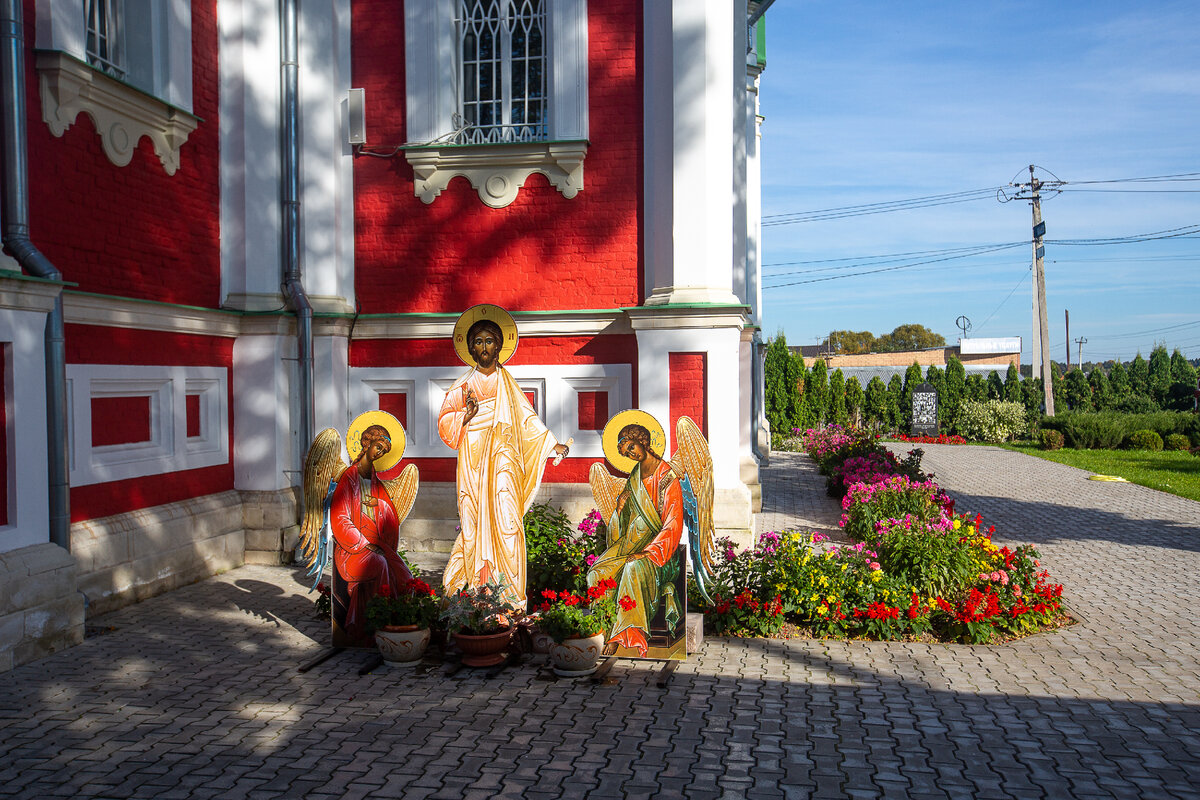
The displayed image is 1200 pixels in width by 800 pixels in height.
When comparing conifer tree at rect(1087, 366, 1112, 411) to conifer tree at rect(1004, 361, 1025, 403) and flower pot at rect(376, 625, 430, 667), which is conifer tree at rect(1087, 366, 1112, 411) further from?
flower pot at rect(376, 625, 430, 667)

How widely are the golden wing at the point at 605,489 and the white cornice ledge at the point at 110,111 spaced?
5.02m

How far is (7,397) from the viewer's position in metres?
5.89

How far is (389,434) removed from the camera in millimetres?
6277

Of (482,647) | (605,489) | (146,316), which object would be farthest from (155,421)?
(605,489)

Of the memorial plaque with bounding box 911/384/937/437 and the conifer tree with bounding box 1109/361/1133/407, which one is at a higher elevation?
the conifer tree with bounding box 1109/361/1133/407

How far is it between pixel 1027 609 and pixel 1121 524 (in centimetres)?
637

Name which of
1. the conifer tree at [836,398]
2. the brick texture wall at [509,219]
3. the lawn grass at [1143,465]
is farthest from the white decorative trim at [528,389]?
the conifer tree at [836,398]

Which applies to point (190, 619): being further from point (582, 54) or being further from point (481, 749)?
point (582, 54)

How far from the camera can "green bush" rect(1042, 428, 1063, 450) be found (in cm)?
2441

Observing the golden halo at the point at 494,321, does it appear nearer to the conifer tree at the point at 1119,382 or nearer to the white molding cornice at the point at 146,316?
the white molding cornice at the point at 146,316

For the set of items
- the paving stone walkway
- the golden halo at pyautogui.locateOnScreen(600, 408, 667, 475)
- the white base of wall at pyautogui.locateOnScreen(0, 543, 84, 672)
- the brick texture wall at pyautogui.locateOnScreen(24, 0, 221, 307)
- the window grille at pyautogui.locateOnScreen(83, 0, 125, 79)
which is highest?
the window grille at pyautogui.locateOnScreen(83, 0, 125, 79)

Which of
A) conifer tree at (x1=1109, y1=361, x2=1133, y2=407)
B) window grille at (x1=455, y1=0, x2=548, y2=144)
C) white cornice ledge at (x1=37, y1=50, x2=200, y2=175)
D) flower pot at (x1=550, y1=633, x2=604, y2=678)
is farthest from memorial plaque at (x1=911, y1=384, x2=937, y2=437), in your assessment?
flower pot at (x1=550, y1=633, x2=604, y2=678)

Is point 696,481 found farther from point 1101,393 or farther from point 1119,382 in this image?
point 1119,382

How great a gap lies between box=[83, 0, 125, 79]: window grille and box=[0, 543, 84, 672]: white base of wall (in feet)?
14.1
